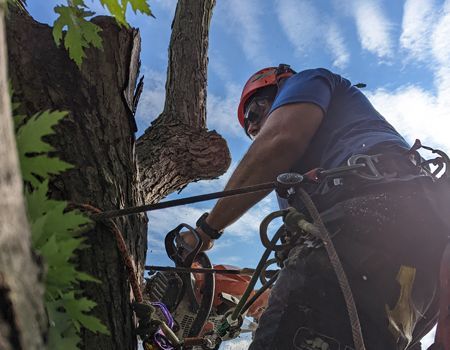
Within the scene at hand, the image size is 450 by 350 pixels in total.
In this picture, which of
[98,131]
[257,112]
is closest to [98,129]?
[98,131]

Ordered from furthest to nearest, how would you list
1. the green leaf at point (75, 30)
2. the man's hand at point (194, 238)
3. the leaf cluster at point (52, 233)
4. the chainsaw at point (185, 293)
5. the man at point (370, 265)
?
the man's hand at point (194, 238)
the chainsaw at point (185, 293)
the man at point (370, 265)
the green leaf at point (75, 30)
the leaf cluster at point (52, 233)

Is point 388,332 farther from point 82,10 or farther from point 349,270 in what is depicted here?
point 82,10

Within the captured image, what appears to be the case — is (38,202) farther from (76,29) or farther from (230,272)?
(230,272)

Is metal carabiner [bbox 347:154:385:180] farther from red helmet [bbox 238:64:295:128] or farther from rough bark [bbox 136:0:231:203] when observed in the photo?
red helmet [bbox 238:64:295:128]

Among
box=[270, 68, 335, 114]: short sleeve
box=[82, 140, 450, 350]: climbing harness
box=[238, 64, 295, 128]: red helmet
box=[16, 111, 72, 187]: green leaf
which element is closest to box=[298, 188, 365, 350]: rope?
box=[82, 140, 450, 350]: climbing harness

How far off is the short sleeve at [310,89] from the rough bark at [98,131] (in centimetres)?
110

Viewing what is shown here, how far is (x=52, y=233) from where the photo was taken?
0.75 meters

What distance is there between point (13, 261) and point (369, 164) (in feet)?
5.97

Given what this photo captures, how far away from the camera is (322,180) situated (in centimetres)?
201

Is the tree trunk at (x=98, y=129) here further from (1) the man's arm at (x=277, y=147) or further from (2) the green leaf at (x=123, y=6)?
(1) the man's arm at (x=277, y=147)

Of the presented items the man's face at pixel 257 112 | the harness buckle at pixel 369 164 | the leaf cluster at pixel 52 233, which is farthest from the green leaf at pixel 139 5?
the man's face at pixel 257 112

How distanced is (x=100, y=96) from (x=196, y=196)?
18.8 inches

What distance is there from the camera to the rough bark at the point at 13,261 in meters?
0.35

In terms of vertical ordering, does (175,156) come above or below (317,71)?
below
